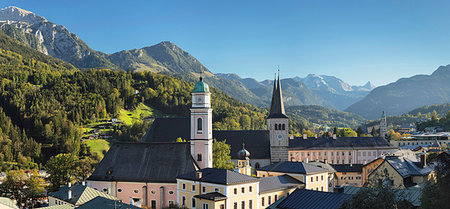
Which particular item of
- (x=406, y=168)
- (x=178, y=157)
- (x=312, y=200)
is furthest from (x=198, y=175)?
(x=406, y=168)

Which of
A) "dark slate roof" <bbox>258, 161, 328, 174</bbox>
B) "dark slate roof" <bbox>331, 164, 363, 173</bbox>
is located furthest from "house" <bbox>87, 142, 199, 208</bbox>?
"dark slate roof" <bbox>331, 164, 363, 173</bbox>

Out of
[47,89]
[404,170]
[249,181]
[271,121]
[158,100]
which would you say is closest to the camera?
[249,181]

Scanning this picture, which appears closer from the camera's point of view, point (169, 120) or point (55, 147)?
point (169, 120)

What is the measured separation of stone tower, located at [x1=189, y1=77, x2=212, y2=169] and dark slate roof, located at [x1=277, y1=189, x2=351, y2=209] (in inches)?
654

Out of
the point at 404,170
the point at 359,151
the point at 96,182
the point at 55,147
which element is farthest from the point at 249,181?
the point at 55,147

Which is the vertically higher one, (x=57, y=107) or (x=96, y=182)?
(x=57, y=107)

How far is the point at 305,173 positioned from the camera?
194ft

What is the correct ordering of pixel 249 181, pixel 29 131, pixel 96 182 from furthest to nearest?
pixel 29 131 → pixel 96 182 → pixel 249 181

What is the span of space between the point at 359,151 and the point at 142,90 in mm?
113859

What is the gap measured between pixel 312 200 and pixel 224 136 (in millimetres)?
51858

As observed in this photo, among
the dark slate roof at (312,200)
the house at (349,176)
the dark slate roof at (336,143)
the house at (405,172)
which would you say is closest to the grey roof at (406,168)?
the house at (405,172)

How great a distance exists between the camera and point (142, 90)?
648 ft

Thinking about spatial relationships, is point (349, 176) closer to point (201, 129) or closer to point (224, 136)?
point (224, 136)

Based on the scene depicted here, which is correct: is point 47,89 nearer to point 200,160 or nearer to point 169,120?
point 169,120
